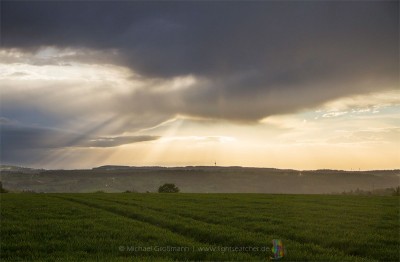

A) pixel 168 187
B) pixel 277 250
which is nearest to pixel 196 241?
pixel 277 250

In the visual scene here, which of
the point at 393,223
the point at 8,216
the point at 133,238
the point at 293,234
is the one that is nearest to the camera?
the point at 133,238

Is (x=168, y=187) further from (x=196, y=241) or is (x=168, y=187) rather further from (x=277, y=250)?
(x=277, y=250)

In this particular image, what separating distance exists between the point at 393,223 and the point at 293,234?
969 cm

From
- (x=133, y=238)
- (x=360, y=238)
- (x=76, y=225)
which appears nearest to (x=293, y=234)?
(x=360, y=238)

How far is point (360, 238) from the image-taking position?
20516mm

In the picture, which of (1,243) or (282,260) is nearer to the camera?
(282,260)

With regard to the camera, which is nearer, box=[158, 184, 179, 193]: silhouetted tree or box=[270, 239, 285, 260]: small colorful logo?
box=[270, 239, 285, 260]: small colorful logo

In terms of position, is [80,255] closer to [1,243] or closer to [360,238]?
[1,243]

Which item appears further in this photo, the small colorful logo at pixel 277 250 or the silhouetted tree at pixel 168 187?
the silhouetted tree at pixel 168 187

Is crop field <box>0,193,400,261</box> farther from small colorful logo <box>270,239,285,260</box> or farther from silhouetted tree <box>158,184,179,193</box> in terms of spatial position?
silhouetted tree <box>158,184,179,193</box>

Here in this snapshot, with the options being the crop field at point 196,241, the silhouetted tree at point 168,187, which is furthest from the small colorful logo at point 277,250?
the silhouetted tree at point 168,187

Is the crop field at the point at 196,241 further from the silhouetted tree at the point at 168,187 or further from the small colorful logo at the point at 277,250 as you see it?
the silhouetted tree at the point at 168,187

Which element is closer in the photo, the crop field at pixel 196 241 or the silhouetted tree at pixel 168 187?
the crop field at pixel 196 241

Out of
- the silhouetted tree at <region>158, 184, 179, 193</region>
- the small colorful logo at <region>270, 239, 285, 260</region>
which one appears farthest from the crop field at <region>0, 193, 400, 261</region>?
the silhouetted tree at <region>158, 184, 179, 193</region>
